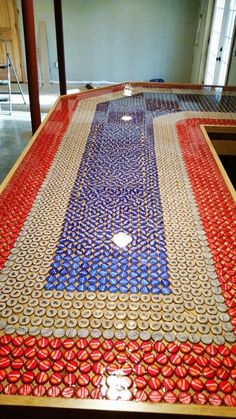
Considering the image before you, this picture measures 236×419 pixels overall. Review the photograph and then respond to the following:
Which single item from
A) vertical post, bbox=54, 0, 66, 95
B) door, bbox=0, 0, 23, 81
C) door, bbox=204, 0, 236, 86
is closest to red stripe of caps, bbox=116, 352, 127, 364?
vertical post, bbox=54, 0, 66, 95

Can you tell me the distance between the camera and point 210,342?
0.98 metres

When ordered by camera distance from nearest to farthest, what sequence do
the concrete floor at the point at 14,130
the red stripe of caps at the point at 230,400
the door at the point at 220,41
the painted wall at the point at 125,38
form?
the red stripe of caps at the point at 230,400
the concrete floor at the point at 14,130
the door at the point at 220,41
the painted wall at the point at 125,38

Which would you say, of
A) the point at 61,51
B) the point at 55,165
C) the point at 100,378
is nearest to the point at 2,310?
the point at 100,378

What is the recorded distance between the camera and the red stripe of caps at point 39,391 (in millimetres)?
840

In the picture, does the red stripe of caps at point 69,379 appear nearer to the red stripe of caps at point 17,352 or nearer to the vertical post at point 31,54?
the red stripe of caps at point 17,352

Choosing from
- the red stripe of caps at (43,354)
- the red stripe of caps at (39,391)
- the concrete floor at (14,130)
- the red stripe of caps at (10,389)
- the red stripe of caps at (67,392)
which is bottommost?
the concrete floor at (14,130)

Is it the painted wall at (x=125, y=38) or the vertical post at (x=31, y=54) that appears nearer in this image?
the vertical post at (x=31, y=54)

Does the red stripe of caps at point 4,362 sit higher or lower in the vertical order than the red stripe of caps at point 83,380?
higher

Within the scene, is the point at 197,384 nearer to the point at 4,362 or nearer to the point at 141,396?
the point at 141,396

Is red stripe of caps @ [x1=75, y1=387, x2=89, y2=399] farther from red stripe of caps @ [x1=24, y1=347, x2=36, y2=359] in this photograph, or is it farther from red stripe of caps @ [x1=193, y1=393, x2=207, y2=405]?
red stripe of caps @ [x1=193, y1=393, x2=207, y2=405]

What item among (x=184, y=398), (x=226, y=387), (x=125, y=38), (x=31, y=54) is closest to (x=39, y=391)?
(x=184, y=398)

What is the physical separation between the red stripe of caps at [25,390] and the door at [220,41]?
5.27m

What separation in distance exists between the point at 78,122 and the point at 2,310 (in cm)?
187

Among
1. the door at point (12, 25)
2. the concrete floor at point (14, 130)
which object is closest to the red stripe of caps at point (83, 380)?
the concrete floor at point (14, 130)
